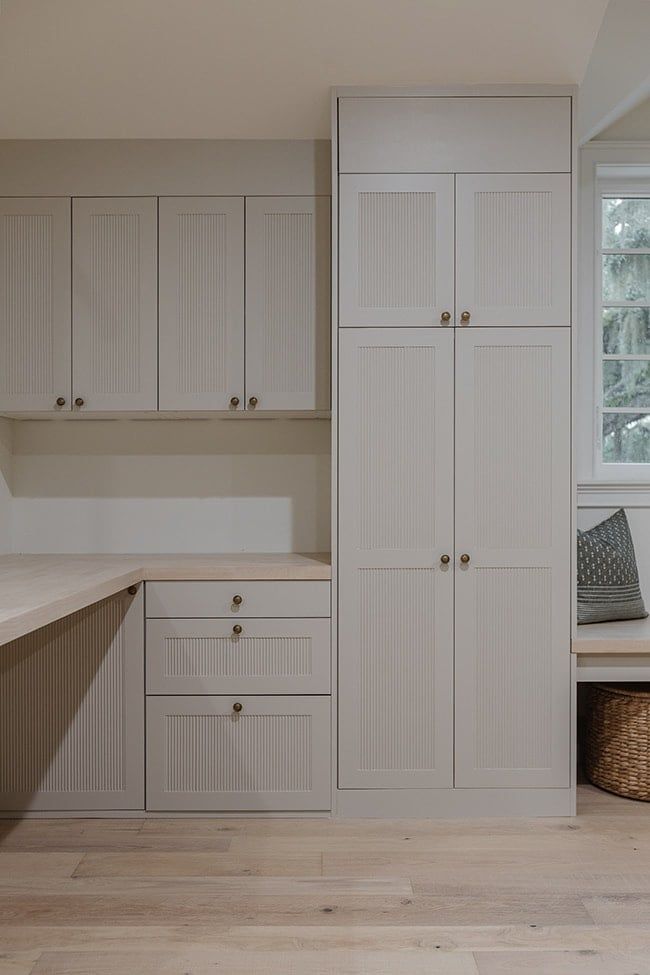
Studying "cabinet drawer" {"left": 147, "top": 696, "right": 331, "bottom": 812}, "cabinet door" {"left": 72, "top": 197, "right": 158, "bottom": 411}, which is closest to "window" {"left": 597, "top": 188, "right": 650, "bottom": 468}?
"cabinet drawer" {"left": 147, "top": 696, "right": 331, "bottom": 812}

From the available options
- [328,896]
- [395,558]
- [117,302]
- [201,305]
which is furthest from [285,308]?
[328,896]

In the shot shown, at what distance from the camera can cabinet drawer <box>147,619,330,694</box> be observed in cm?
274

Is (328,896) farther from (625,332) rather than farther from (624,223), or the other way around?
(624,223)

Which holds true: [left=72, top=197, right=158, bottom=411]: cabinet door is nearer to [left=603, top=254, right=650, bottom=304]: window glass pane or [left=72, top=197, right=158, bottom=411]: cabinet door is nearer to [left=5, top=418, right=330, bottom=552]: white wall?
[left=5, top=418, right=330, bottom=552]: white wall

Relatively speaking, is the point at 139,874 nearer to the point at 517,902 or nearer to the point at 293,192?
the point at 517,902

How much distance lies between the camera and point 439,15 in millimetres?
2406

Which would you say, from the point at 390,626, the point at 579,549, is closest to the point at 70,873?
the point at 390,626

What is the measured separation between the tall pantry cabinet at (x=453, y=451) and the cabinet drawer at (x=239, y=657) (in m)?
0.11

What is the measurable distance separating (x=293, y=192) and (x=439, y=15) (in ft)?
2.48

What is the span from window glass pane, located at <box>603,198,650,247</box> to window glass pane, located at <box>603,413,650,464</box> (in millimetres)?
729

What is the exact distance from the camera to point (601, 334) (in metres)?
3.47

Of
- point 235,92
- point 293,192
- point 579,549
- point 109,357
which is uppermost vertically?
point 235,92

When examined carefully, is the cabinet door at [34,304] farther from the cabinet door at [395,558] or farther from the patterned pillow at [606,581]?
the patterned pillow at [606,581]

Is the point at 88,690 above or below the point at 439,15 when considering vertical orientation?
below
